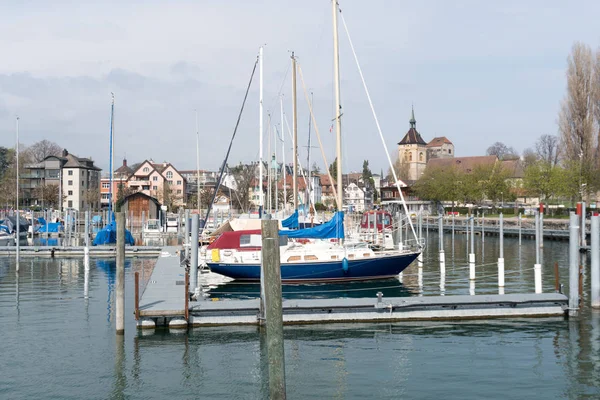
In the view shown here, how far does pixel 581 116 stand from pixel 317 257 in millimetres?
53686

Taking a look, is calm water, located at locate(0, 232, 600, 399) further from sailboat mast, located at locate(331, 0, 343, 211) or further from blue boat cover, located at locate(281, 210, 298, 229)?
blue boat cover, located at locate(281, 210, 298, 229)

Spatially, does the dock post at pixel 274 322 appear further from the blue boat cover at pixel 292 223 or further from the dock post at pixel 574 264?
the blue boat cover at pixel 292 223

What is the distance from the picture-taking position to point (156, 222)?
82.3 meters

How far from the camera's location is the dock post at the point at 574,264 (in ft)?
70.9

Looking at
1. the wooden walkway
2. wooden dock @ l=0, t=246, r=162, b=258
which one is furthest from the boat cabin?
the wooden walkway

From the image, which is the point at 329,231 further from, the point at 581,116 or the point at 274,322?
the point at 581,116

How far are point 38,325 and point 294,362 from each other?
10.1m

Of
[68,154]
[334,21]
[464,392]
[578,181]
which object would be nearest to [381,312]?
[464,392]

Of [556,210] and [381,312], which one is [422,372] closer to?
[381,312]

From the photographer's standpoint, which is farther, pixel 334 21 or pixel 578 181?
pixel 578 181

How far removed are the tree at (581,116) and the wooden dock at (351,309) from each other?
56.6 metres

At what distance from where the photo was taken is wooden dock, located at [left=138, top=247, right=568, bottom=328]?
21125mm

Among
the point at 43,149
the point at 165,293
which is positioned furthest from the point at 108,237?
the point at 43,149

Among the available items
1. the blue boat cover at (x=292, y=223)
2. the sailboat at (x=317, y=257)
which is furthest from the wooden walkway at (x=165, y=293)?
the blue boat cover at (x=292, y=223)
